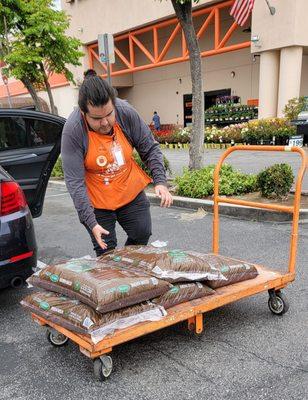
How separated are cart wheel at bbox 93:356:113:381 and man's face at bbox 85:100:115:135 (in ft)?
4.70

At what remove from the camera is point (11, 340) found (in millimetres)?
3084

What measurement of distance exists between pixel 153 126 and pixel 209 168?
17.8 meters

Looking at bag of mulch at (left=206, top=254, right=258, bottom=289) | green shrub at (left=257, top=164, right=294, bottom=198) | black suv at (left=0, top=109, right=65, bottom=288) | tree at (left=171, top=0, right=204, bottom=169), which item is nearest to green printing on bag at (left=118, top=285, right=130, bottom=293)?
bag of mulch at (left=206, top=254, right=258, bottom=289)

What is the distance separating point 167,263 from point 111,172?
751 millimetres

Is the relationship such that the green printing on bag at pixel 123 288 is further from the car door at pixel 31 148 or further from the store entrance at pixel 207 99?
the store entrance at pixel 207 99

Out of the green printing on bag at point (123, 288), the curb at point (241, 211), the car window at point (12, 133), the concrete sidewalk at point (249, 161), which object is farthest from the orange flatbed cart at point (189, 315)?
the concrete sidewalk at point (249, 161)

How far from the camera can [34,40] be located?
11586 millimetres

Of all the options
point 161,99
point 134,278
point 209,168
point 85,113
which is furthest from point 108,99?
point 161,99

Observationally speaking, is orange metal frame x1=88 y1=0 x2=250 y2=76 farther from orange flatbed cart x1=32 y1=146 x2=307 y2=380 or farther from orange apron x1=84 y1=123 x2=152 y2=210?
orange flatbed cart x1=32 y1=146 x2=307 y2=380

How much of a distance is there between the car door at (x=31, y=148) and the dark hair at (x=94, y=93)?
7.90ft

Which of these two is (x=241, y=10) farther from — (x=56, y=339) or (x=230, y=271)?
(x=56, y=339)

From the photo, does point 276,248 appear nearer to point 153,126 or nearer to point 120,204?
point 120,204

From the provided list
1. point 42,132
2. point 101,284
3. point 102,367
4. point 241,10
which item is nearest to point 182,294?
point 101,284

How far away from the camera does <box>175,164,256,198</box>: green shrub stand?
6.88 metres
